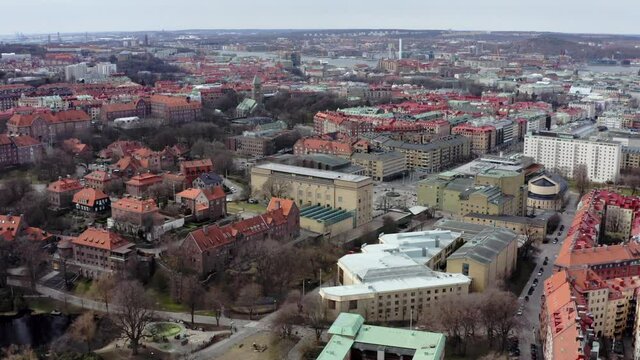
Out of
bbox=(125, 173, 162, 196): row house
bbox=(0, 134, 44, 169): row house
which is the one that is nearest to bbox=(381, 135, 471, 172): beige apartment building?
bbox=(125, 173, 162, 196): row house

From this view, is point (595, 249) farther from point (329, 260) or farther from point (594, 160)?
point (594, 160)

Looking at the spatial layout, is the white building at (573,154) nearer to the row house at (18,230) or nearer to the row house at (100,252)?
the row house at (100,252)

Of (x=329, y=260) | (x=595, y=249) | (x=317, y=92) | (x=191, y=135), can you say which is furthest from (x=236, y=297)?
(x=317, y=92)

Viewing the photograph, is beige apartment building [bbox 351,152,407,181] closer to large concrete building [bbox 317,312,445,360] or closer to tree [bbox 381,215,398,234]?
tree [bbox 381,215,398,234]

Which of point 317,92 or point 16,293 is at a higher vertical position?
point 317,92

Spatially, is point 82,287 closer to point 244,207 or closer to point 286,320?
point 286,320

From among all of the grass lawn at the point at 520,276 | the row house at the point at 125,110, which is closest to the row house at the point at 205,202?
the grass lawn at the point at 520,276
